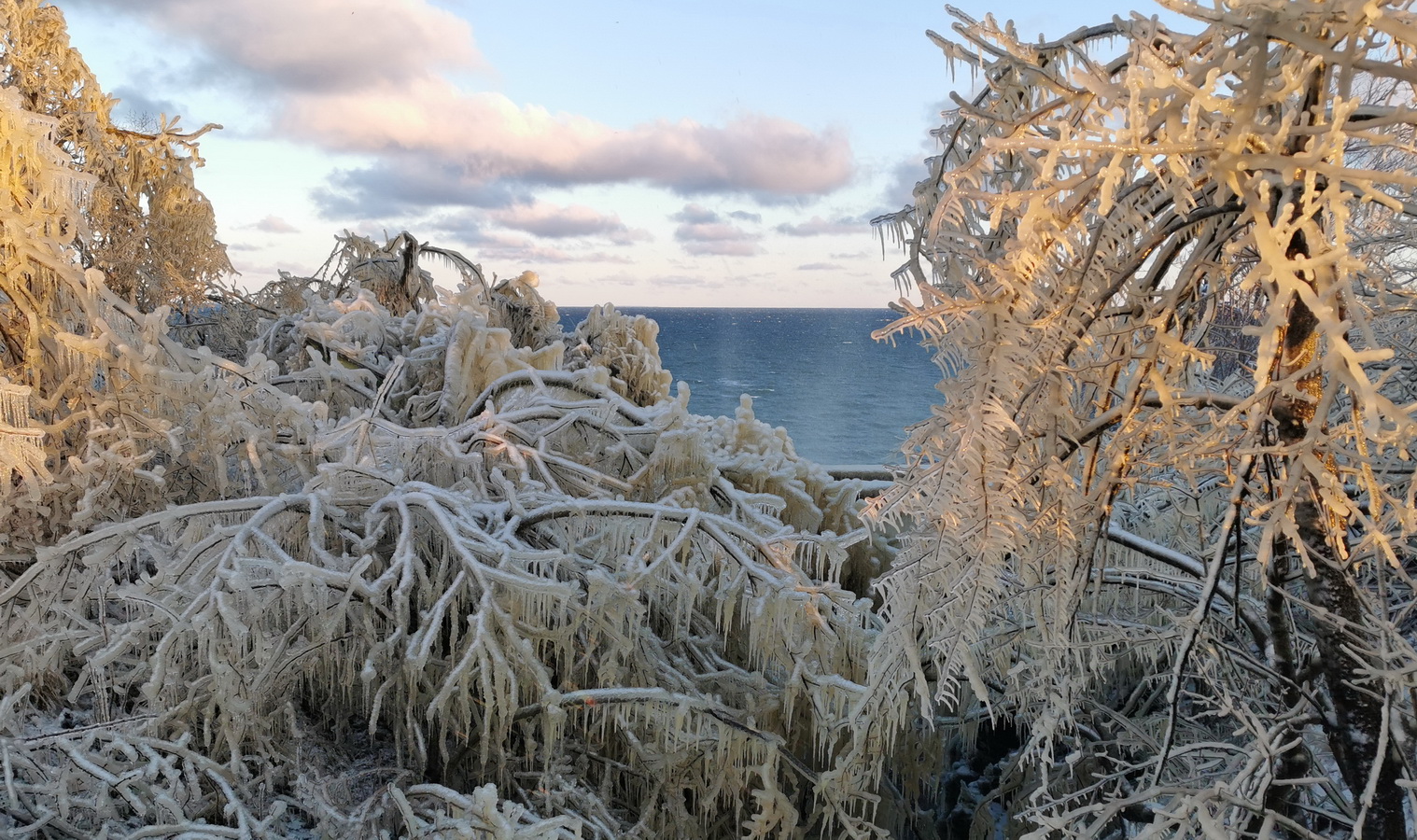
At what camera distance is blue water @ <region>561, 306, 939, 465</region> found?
152 ft

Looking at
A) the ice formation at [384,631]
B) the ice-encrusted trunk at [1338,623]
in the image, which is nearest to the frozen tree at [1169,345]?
the ice-encrusted trunk at [1338,623]

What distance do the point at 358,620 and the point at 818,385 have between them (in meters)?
65.0

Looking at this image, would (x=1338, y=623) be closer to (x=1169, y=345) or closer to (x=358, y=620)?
(x=1169, y=345)

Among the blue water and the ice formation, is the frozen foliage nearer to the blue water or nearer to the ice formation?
the ice formation

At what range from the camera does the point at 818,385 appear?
6819cm

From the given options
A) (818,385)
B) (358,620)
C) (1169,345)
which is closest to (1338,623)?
(1169,345)

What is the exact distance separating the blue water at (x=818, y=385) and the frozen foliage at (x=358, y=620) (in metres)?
19.6

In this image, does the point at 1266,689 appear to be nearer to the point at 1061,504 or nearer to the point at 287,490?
the point at 1061,504

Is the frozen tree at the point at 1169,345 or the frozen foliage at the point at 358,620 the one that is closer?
the frozen tree at the point at 1169,345

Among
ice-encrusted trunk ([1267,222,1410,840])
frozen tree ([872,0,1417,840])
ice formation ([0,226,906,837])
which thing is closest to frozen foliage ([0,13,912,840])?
ice formation ([0,226,906,837])

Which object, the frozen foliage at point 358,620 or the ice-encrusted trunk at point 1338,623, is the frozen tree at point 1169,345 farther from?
the frozen foliage at point 358,620

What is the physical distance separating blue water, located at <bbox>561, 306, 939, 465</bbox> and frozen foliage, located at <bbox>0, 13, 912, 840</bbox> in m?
19.6

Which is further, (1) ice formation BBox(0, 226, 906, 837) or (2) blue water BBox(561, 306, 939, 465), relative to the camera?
(2) blue water BBox(561, 306, 939, 465)

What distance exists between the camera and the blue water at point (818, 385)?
46.4 m
